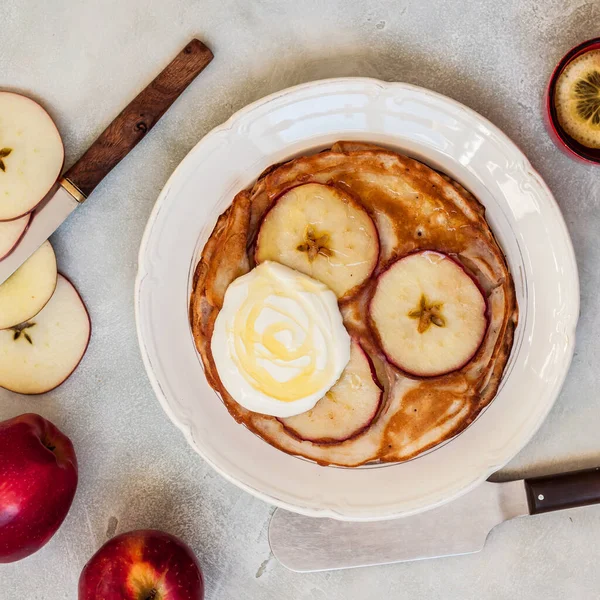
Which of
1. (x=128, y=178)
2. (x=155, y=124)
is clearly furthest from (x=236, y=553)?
(x=155, y=124)

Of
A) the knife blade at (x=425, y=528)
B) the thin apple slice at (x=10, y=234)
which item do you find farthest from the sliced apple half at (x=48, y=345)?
the knife blade at (x=425, y=528)

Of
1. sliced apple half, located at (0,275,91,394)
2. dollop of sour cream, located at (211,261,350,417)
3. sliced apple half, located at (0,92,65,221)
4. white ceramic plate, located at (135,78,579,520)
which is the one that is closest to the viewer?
dollop of sour cream, located at (211,261,350,417)

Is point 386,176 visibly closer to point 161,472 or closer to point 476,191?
point 476,191

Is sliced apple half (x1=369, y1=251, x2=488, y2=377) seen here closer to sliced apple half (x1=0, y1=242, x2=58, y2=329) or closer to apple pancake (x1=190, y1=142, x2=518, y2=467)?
apple pancake (x1=190, y1=142, x2=518, y2=467)

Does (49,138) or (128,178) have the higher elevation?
(49,138)

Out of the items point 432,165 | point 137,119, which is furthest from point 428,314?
point 137,119

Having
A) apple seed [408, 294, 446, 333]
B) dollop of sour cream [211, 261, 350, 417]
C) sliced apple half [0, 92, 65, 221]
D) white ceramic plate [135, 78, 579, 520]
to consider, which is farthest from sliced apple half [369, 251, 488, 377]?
sliced apple half [0, 92, 65, 221]
